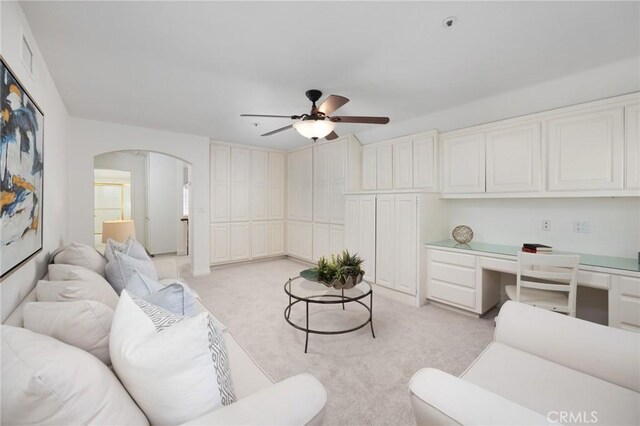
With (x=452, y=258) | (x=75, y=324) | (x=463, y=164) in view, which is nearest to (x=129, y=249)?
(x=75, y=324)

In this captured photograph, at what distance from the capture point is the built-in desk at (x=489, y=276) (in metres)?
Answer: 2.11

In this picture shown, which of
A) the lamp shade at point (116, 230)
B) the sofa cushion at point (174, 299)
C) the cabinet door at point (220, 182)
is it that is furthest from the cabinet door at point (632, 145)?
the lamp shade at point (116, 230)

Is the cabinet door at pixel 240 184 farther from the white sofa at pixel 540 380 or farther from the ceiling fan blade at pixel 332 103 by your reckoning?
the white sofa at pixel 540 380

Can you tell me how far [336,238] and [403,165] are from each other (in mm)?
1728

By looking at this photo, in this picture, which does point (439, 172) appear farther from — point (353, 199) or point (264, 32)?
point (264, 32)

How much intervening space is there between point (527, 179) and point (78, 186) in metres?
5.44

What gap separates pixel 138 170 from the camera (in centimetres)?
673

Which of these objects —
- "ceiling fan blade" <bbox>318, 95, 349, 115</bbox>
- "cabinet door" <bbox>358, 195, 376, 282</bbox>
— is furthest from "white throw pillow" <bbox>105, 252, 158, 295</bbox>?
"cabinet door" <bbox>358, 195, 376, 282</bbox>

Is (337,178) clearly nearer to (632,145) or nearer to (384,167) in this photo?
(384,167)

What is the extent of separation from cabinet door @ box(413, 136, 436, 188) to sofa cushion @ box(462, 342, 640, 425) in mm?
2432

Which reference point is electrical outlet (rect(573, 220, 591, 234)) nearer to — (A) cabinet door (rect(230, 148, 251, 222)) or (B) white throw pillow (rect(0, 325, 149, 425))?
(B) white throw pillow (rect(0, 325, 149, 425))

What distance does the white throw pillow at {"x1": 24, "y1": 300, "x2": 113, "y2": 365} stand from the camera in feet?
2.98

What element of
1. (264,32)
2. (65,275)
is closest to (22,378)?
(65,275)

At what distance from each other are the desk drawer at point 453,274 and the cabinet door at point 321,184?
2155 millimetres
